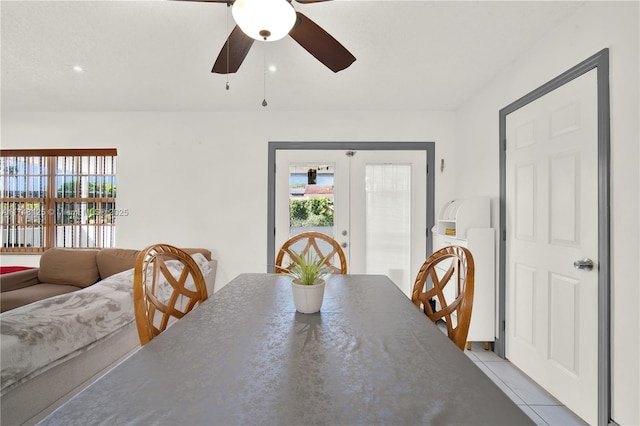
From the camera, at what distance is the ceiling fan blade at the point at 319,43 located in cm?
147

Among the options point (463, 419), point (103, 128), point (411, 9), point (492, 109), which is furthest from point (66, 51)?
point (492, 109)

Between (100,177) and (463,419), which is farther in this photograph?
(100,177)

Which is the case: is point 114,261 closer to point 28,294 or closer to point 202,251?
point 28,294

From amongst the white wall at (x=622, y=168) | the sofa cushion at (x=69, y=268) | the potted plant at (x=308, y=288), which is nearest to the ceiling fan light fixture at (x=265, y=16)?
the potted plant at (x=308, y=288)

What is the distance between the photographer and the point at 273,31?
4.40 ft

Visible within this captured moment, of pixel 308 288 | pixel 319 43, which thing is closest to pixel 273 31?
pixel 319 43

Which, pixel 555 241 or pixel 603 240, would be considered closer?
pixel 603 240

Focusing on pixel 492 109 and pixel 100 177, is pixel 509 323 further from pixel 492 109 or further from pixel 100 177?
pixel 100 177

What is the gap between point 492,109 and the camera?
2822 millimetres

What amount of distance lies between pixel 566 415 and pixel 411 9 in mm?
2710

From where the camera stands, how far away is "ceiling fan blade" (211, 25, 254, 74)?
1.58 meters

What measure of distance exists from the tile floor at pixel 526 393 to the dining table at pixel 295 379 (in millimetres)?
1605

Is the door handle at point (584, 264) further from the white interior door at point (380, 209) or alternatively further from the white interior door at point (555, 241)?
the white interior door at point (380, 209)

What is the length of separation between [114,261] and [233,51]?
248 cm
